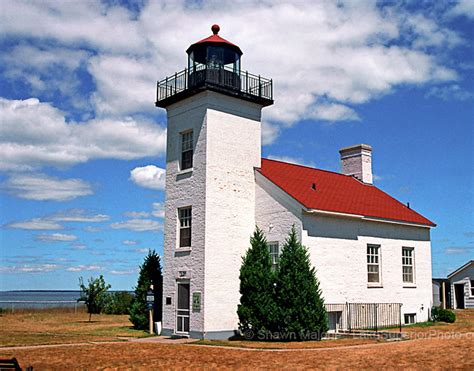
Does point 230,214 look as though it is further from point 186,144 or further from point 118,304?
point 118,304

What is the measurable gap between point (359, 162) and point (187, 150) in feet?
37.8

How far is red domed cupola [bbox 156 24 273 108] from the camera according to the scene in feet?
75.3

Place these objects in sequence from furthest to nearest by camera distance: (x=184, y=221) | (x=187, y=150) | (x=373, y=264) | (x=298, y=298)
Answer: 1. (x=373, y=264)
2. (x=187, y=150)
3. (x=184, y=221)
4. (x=298, y=298)

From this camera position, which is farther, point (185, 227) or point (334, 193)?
point (334, 193)

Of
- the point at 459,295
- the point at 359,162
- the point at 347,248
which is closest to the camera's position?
the point at 347,248

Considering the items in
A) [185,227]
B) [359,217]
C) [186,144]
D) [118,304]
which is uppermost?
[186,144]

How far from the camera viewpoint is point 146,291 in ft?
84.0

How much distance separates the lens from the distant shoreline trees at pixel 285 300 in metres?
20.5

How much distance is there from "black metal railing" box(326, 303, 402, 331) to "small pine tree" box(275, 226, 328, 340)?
1.84 m

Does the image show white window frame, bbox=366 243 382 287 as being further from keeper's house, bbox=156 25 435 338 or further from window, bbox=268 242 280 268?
window, bbox=268 242 280 268

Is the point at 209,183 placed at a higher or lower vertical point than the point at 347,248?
higher

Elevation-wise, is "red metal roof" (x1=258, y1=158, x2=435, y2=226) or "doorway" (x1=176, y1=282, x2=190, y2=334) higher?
"red metal roof" (x1=258, y1=158, x2=435, y2=226)

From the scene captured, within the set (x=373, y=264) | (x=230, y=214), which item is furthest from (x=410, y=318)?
(x=230, y=214)

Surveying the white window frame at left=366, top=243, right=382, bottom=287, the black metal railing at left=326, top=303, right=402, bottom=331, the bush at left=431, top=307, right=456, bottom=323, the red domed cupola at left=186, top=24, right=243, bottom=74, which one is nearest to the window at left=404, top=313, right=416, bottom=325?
the black metal railing at left=326, top=303, right=402, bottom=331
